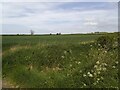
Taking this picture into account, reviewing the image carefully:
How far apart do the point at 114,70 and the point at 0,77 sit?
609cm

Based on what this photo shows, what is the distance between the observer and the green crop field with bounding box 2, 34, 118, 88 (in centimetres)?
1539

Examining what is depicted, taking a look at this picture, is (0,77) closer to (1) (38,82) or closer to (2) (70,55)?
(1) (38,82)

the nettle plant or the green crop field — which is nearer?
the green crop field

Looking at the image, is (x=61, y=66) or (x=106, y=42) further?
(x=106, y=42)

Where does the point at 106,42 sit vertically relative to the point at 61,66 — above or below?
above

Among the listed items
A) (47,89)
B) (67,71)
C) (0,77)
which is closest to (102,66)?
(67,71)

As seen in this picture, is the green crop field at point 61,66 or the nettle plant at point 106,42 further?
the nettle plant at point 106,42

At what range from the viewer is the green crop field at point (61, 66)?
15.4 metres

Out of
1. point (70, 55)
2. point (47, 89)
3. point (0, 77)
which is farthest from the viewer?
point (70, 55)

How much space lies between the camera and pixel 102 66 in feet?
55.1

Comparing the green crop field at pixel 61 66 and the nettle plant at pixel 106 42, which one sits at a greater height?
the nettle plant at pixel 106 42

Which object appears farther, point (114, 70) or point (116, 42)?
point (116, 42)

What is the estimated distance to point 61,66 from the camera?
57.7 feet

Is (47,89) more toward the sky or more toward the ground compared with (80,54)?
more toward the ground
